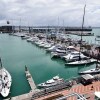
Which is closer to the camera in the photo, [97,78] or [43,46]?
[97,78]

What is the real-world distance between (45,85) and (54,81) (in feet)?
6.68

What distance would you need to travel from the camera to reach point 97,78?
3089cm

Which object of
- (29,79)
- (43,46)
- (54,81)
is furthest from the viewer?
(43,46)

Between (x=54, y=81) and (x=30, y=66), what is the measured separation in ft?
60.0

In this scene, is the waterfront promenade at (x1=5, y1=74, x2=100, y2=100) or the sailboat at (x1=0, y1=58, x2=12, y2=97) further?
the sailboat at (x1=0, y1=58, x2=12, y2=97)

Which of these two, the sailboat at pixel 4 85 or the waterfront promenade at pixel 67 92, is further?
the sailboat at pixel 4 85

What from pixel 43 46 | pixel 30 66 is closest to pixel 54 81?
pixel 30 66

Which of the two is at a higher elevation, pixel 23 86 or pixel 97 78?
pixel 97 78

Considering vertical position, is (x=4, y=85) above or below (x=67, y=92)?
below

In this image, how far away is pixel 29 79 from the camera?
1473 inches

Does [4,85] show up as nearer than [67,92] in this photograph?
No

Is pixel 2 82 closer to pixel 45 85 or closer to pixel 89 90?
pixel 45 85

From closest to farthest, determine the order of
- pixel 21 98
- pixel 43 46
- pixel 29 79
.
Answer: pixel 21 98 → pixel 29 79 → pixel 43 46

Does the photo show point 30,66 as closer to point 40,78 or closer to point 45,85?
point 40,78
